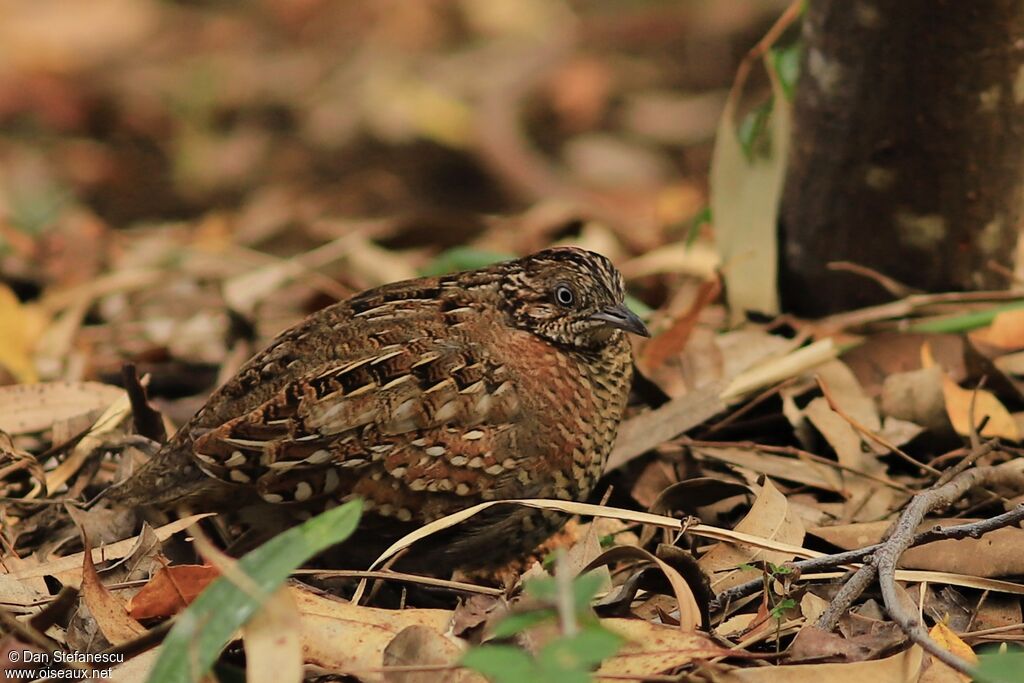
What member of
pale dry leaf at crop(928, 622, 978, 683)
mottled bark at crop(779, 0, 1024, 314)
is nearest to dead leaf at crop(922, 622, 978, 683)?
pale dry leaf at crop(928, 622, 978, 683)

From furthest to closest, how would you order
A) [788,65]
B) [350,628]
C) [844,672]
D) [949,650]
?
[788,65]
[350,628]
[949,650]
[844,672]

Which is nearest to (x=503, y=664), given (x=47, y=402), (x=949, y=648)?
(x=949, y=648)

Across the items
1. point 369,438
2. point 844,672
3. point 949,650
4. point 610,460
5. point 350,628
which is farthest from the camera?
point 610,460

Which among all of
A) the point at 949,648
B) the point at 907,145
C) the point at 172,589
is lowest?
the point at 949,648

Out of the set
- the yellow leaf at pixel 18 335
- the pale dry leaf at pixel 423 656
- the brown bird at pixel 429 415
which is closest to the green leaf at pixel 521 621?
the pale dry leaf at pixel 423 656

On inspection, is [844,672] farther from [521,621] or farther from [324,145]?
[324,145]

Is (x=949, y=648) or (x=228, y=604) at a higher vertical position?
(x=228, y=604)

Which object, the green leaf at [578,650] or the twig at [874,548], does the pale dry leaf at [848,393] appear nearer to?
the twig at [874,548]
